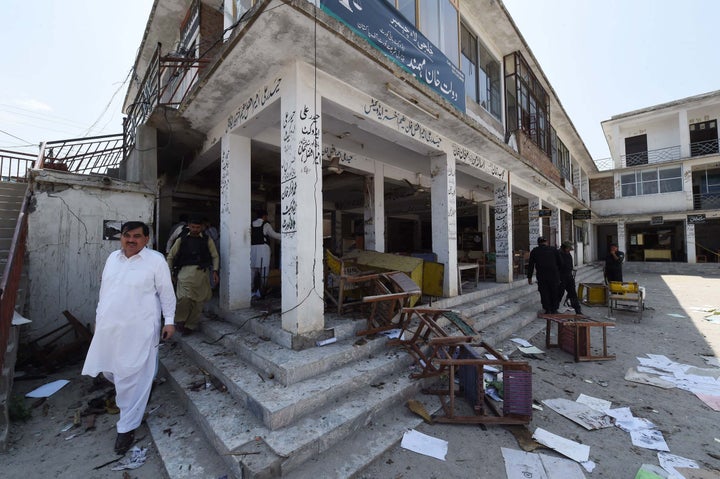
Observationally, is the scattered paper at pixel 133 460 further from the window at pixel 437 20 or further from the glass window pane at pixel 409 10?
the glass window pane at pixel 409 10

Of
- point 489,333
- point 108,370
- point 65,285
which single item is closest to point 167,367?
point 108,370

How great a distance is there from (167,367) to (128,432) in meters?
1.18

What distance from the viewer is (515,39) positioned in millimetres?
8258

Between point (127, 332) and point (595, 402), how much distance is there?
4870mm

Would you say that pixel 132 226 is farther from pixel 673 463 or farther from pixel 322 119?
pixel 673 463

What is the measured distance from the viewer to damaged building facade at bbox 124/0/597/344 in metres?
3.46

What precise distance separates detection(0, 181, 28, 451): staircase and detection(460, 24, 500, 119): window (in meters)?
9.02

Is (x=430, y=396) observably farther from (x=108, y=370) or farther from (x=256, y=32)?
(x=256, y=32)

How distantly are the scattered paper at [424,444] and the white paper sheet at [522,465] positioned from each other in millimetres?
483

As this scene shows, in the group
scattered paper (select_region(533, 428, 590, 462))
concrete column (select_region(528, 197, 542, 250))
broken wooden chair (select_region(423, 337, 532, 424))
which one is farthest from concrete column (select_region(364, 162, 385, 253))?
concrete column (select_region(528, 197, 542, 250))

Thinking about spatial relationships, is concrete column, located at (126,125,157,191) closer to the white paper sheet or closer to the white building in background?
the white paper sheet

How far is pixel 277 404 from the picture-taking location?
2.45 m

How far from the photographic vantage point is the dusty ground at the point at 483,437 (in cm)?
224

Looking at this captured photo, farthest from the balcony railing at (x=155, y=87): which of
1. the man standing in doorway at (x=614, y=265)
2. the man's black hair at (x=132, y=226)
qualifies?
the man standing in doorway at (x=614, y=265)
